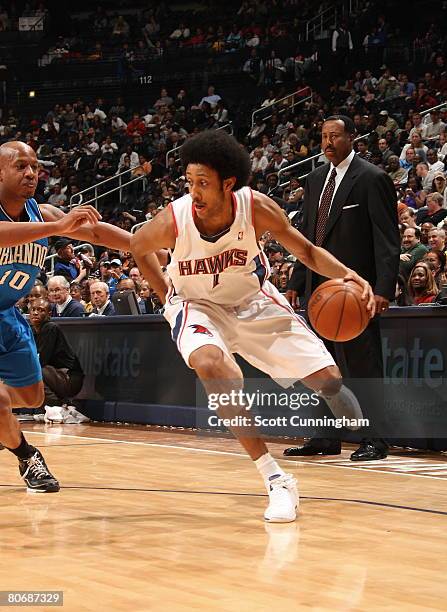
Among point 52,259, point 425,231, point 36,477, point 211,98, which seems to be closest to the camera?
point 36,477

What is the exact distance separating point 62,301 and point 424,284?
14.4ft

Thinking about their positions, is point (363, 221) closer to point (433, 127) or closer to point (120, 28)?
point (433, 127)

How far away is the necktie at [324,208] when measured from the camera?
6801 mm

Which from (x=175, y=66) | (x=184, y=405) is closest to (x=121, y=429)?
(x=184, y=405)

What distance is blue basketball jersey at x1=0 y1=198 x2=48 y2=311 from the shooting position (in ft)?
17.2

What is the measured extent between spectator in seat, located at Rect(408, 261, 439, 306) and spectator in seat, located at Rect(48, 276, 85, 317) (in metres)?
4.00

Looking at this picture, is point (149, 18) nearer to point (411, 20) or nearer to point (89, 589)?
point (411, 20)

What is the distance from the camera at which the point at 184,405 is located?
8.90m

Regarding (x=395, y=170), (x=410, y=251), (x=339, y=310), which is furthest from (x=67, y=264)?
(x=339, y=310)

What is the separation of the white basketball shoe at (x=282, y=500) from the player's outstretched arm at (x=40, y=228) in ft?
4.69

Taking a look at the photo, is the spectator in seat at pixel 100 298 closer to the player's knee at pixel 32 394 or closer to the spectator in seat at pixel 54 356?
the spectator in seat at pixel 54 356

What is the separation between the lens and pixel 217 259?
4.80m

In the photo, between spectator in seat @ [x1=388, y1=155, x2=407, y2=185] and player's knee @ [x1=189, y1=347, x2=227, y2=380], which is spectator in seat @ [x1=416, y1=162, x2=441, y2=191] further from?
player's knee @ [x1=189, y1=347, x2=227, y2=380]

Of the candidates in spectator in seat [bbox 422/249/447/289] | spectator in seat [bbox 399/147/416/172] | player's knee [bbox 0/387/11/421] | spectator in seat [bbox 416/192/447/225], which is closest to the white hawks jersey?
player's knee [bbox 0/387/11/421]
